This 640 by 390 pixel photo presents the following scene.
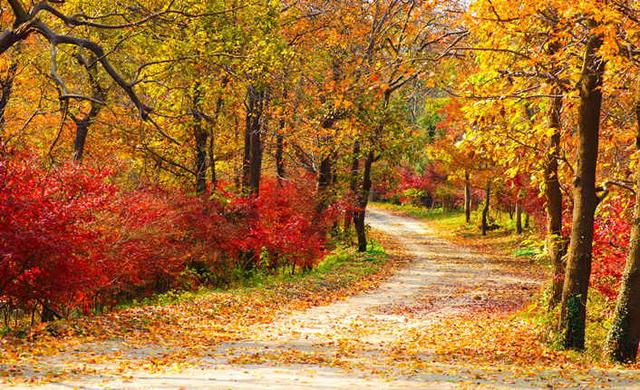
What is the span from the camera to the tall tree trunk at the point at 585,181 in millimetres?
9621

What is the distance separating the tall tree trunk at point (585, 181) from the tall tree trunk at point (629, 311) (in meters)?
0.67

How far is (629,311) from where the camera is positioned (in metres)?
9.20

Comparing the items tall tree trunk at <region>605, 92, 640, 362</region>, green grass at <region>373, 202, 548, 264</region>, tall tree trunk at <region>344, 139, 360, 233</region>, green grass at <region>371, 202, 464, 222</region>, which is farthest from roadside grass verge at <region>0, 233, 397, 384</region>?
green grass at <region>371, 202, 464, 222</region>

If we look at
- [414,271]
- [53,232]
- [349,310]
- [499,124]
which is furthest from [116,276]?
[414,271]

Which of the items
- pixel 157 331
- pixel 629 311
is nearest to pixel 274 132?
pixel 157 331

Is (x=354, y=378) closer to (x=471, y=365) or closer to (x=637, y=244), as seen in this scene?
(x=471, y=365)

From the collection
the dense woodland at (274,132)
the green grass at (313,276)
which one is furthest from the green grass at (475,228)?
the green grass at (313,276)

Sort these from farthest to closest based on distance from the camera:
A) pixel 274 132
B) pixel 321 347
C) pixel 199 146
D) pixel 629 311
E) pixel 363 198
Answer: pixel 363 198 < pixel 274 132 < pixel 199 146 < pixel 321 347 < pixel 629 311

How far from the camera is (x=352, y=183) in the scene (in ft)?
87.7

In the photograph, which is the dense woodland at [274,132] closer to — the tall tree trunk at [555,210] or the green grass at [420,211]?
the tall tree trunk at [555,210]

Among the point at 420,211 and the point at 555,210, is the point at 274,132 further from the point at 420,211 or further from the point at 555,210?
the point at 420,211

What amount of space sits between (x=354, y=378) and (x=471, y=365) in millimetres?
2124

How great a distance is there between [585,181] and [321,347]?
15.0 ft

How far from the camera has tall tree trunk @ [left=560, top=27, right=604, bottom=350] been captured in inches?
379
